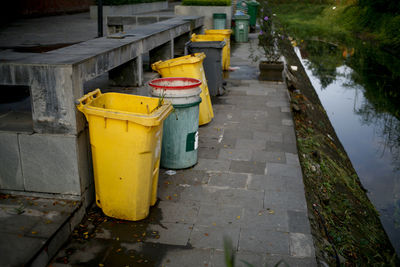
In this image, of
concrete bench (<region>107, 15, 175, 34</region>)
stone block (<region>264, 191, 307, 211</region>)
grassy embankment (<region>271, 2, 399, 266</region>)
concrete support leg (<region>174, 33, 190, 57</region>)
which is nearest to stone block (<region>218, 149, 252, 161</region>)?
grassy embankment (<region>271, 2, 399, 266</region>)

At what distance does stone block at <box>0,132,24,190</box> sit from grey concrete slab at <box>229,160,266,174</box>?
2.67 metres

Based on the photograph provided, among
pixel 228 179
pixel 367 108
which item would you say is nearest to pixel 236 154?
pixel 228 179

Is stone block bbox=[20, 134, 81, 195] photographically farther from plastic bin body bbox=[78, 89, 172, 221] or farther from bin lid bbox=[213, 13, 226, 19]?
bin lid bbox=[213, 13, 226, 19]

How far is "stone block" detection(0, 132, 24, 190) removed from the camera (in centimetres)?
466

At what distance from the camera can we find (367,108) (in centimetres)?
1334

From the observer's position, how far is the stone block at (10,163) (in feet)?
15.3

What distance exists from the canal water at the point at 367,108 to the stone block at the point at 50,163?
458 centimetres

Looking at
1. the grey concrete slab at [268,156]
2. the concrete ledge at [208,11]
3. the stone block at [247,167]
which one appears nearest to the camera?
the stone block at [247,167]

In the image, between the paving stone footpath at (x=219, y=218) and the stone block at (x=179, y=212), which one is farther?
the stone block at (x=179, y=212)

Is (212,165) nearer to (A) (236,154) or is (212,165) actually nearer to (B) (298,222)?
(A) (236,154)

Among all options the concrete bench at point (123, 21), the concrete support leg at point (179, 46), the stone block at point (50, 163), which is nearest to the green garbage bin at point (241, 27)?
the concrete bench at point (123, 21)

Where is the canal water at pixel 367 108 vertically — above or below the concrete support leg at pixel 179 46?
below

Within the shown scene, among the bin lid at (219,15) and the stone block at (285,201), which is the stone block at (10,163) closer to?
the stone block at (285,201)

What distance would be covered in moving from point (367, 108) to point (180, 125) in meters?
9.01
